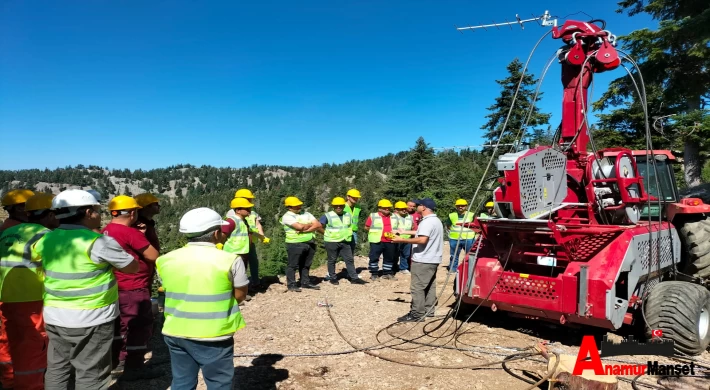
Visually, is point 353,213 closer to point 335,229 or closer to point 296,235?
point 335,229

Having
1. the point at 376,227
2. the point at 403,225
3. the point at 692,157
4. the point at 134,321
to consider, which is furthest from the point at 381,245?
the point at 692,157

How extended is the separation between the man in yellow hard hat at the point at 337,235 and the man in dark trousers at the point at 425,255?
2849mm

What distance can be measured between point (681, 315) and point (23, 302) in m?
6.35

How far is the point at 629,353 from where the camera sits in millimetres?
4660

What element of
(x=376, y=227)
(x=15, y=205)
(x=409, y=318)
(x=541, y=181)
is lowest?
(x=409, y=318)

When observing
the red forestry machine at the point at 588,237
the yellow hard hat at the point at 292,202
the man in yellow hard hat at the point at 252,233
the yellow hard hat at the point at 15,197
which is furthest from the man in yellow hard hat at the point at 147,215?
the red forestry machine at the point at 588,237

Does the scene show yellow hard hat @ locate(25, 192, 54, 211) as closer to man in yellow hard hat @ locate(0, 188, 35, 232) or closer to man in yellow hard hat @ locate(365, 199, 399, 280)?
man in yellow hard hat @ locate(0, 188, 35, 232)

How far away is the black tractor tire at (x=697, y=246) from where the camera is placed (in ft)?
19.1

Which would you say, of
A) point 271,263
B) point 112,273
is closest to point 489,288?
point 112,273

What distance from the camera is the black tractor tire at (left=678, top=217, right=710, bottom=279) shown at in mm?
5809

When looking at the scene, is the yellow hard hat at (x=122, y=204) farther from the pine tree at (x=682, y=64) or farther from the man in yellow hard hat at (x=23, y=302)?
the pine tree at (x=682, y=64)

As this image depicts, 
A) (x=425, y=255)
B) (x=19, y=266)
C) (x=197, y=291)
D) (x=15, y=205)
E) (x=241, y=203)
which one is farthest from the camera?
(x=241, y=203)

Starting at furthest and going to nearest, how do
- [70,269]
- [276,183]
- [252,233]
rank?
1. [276,183]
2. [252,233]
3. [70,269]

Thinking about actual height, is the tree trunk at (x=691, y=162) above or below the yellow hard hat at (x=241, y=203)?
above
